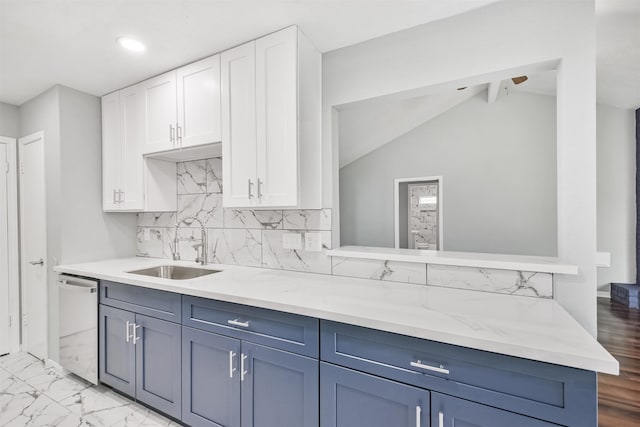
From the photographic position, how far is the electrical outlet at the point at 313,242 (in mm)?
2039

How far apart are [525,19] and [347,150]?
2.66 m

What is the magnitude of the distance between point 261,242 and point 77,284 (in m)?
1.45

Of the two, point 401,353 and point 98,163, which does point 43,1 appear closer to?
point 98,163

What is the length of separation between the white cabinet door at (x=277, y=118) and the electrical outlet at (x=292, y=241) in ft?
1.12

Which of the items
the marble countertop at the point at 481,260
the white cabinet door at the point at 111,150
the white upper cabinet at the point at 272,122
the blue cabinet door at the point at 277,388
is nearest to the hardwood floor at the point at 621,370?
the marble countertop at the point at 481,260

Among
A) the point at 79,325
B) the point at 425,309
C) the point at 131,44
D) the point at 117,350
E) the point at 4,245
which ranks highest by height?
the point at 131,44

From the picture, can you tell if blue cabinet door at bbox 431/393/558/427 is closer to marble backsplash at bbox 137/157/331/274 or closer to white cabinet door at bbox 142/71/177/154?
marble backsplash at bbox 137/157/331/274

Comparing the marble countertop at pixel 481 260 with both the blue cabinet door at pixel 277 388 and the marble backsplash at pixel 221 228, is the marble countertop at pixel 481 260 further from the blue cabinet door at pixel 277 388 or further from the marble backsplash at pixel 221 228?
the blue cabinet door at pixel 277 388

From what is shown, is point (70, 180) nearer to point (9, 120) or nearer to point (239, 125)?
point (9, 120)

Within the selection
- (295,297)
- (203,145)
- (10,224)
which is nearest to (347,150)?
(203,145)

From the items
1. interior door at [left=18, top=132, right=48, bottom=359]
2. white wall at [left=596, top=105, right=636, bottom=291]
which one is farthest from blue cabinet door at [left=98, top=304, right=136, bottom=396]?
white wall at [left=596, top=105, right=636, bottom=291]

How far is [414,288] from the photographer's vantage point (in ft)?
5.49

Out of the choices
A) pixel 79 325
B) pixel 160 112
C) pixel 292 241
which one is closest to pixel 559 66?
pixel 292 241

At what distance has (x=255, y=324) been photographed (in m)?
1.52
